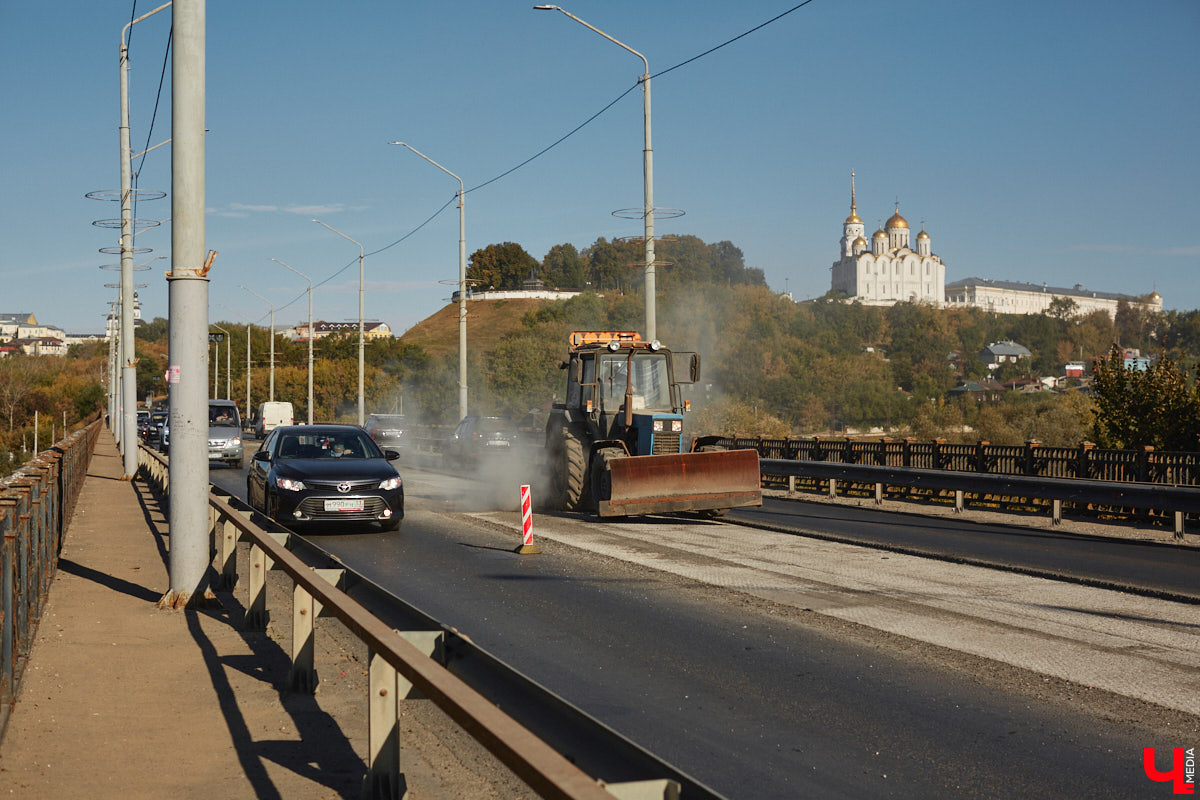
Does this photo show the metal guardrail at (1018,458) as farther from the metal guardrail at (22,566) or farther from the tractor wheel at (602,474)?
the metal guardrail at (22,566)

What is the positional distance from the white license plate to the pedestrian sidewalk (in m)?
5.06

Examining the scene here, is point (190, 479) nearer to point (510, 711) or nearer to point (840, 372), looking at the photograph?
point (510, 711)

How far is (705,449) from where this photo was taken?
1825 cm

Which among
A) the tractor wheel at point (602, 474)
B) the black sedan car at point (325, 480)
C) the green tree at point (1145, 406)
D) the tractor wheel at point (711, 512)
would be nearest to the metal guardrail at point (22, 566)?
the black sedan car at point (325, 480)

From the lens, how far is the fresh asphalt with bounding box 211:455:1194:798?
18.3 feet

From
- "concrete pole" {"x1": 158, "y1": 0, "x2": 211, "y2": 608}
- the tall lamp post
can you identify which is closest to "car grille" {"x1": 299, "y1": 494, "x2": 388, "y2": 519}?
"concrete pole" {"x1": 158, "y1": 0, "x2": 211, "y2": 608}

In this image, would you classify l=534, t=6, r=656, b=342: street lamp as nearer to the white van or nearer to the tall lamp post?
the tall lamp post

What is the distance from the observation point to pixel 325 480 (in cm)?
1603

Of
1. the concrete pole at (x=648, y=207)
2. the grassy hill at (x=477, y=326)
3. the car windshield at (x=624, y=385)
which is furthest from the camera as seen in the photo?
the grassy hill at (x=477, y=326)

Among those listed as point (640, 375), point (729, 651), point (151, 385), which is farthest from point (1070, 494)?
point (151, 385)

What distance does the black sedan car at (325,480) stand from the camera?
1589 cm

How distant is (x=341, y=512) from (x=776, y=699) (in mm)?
10115

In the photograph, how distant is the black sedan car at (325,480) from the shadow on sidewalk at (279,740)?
6.41 meters

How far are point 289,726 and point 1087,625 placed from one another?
6.56 meters
